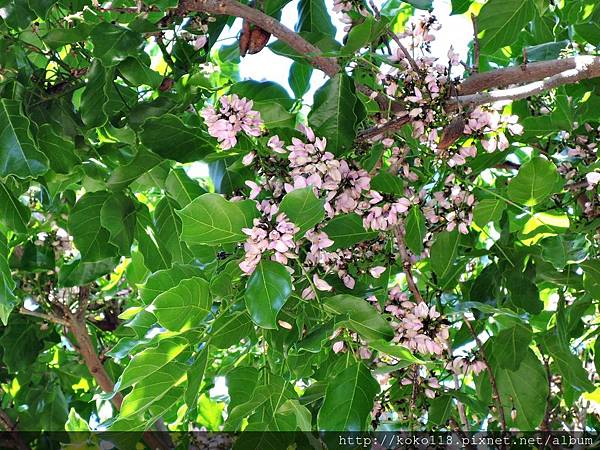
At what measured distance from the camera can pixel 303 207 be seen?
3.39 feet

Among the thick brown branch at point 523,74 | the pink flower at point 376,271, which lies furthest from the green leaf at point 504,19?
the pink flower at point 376,271

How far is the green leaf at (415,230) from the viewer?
1304mm

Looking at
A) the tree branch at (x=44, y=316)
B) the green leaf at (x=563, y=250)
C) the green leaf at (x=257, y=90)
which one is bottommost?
the tree branch at (x=44, y=316)

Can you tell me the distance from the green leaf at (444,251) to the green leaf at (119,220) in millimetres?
492

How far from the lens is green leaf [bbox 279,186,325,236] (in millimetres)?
1026

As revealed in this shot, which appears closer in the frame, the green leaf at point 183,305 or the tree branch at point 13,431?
the green leaf at point 183,305

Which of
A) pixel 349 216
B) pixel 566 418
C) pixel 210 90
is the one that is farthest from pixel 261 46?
pixel 566 418

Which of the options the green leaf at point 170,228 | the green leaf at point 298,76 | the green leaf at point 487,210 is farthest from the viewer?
the green leaf at point 298,76

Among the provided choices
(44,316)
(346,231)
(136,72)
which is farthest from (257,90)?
(44,316)

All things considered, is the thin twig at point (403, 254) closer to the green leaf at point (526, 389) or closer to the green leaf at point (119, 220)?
the green leaf at point (526, 389)

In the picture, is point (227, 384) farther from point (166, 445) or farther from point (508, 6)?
point (166, 445)

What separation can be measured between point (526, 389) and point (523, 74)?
598 mm

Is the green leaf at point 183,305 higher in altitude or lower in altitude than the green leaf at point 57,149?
lower

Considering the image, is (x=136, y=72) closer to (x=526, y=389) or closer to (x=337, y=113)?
(x=337, y=113)
